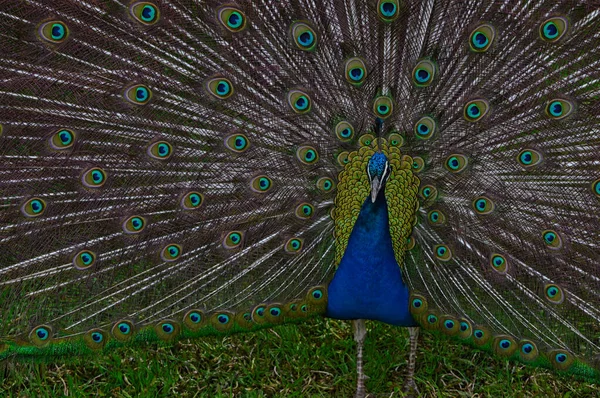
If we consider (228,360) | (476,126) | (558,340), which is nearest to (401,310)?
(558,340)

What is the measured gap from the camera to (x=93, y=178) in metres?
2.23

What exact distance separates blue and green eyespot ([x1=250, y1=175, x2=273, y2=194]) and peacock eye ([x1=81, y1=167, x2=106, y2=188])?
0.46 m

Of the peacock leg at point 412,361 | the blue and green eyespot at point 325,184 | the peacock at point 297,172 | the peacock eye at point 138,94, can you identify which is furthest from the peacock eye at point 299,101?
the peacock leg at point 412,361

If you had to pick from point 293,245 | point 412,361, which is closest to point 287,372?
point 412,361

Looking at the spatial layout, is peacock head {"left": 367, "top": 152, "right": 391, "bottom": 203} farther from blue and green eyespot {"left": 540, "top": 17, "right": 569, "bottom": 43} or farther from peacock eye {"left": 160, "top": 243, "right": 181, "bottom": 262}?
peacock eye {"left": 160, "top": 243, "right": 181, "bottom": 262}

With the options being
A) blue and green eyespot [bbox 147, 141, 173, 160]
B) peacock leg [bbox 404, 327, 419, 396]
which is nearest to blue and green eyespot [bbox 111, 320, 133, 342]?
blue and green eyespot [bbox 147, 141, 173, 160]

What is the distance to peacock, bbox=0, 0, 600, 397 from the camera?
2084mm

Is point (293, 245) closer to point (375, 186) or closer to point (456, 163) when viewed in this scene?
point (375, 186)

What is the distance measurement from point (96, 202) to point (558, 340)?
4.93 ft

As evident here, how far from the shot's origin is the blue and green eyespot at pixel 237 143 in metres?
2.23

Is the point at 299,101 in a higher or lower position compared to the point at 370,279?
higher

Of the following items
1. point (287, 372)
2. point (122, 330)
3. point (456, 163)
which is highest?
point (456, 163)

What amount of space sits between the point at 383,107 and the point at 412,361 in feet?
3.32

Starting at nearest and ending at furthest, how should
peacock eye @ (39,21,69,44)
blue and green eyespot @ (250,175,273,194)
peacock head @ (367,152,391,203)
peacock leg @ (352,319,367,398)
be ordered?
peacock head @ (367,152,391,203)
peacock eye @ (39,21,69,44)
blue and green eyespot @ (250,175,273,194)
peacock leg @ (352,319,367,398)
